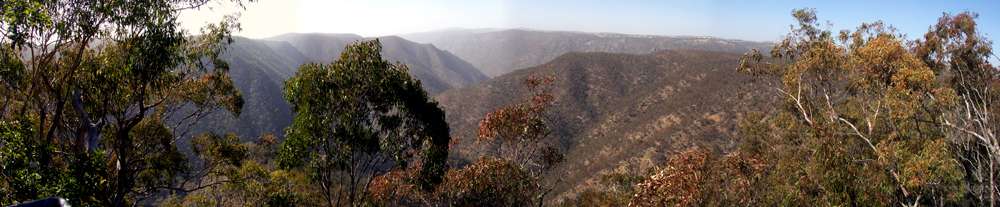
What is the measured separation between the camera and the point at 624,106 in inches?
3455

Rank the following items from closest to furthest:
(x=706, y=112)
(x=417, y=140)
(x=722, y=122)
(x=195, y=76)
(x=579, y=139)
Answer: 1. (x=417, y=140)
2. (x=195, y=76)
3. (x=722, y=122)
4. (x=706, y=112)
5. (x=579, y=139)

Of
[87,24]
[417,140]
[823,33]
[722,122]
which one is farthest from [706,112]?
[87,24]

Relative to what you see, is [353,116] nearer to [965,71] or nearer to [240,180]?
[240,180]

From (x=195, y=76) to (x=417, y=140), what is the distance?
25.7 ft

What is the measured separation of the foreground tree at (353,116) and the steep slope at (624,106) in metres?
22.4

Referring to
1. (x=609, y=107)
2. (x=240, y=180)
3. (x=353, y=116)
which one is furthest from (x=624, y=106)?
(x=353, y=116)

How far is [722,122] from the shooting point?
60312 millimetres

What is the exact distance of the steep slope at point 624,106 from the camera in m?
60.9

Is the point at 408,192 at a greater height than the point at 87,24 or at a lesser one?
lesser

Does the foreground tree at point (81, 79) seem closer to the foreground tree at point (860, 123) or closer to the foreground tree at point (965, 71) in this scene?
the foreground tree at point (860, 123)

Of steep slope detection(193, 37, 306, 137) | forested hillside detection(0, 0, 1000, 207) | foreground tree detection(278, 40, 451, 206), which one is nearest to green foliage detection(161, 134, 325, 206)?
forested hillside detection(0, 0, 1000, 207)

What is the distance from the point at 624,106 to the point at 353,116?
3075 inches

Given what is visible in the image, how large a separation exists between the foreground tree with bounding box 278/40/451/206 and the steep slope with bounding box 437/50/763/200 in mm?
22357

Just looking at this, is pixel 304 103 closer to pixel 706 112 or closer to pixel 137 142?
pixel 137 142
